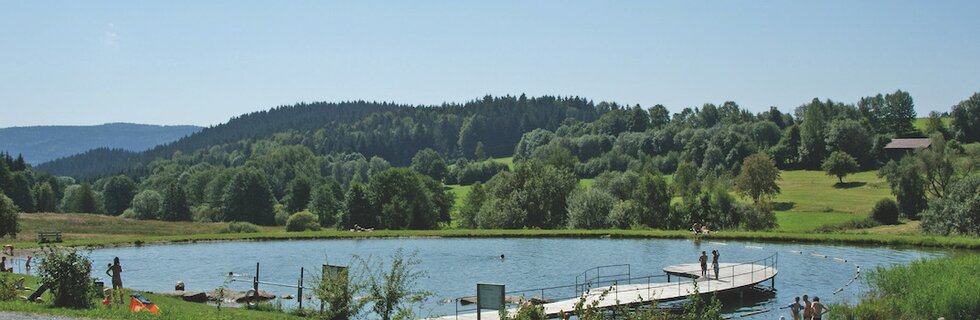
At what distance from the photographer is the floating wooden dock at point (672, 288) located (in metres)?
38.8

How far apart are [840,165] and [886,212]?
40.1 m

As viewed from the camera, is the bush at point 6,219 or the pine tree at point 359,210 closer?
the bush at point 6,219

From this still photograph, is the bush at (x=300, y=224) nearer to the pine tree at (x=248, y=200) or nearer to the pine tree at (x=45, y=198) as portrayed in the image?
the pine tree at (x=248, y=200)

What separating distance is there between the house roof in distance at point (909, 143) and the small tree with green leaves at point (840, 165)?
15474mm

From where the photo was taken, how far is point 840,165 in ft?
439

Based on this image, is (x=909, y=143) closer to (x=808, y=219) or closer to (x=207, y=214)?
(x=808, y=219)

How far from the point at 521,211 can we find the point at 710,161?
219 feet

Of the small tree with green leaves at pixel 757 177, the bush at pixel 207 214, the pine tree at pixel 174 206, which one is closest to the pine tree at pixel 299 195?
the bush at pixel 207 214

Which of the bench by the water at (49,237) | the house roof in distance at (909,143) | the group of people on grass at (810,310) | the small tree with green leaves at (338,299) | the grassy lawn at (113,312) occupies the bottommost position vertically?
the group of people on grass at (810,310)

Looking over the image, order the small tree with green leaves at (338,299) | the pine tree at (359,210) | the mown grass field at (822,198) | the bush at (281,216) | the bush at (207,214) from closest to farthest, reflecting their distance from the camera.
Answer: the small tree with green leaves at (338,299), the mown grass field at (822,198), the pine tree at (359,210), the bush at (281,216), the bush at (207,214)

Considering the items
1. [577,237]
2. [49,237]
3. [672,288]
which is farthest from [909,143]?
[49,237]

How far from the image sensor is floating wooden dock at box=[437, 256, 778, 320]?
38.8m

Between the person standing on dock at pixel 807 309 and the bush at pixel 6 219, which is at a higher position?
the bush at pixel 6 219

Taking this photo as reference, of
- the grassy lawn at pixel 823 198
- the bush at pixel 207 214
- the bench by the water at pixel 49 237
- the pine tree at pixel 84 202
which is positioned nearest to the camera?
the bench by the water at pixel 49 237
